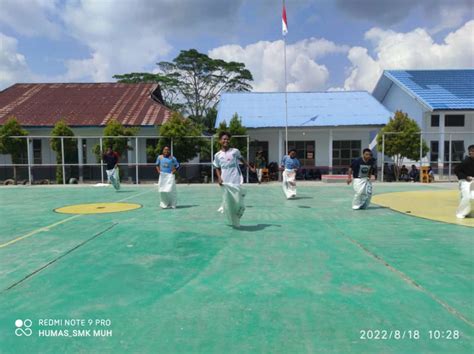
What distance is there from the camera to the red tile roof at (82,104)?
74.9 ft

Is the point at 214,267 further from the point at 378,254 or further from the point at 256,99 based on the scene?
the point at 256,99

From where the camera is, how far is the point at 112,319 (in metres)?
3.44

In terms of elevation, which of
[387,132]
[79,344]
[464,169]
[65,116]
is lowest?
[79,344]

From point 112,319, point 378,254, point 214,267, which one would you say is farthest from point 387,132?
point 112,319

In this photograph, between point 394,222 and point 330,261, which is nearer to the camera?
point 330,261

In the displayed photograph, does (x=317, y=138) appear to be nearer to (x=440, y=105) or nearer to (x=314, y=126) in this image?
(x=314, y=126)

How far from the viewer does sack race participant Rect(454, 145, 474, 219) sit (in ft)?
26.8

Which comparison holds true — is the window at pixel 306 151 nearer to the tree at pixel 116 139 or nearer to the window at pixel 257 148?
the window at pixel 257 148

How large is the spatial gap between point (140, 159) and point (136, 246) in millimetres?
16750

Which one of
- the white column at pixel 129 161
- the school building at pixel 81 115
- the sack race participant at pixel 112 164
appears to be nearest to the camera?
the sack race participant at pixel 112 164

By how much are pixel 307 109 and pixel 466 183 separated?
57.7 feet

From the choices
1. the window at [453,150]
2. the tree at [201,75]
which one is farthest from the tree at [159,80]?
the window at [453,150]

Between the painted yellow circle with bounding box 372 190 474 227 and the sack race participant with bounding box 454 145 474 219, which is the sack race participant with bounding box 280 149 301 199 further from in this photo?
the sack race participant with bounding box 454 145 474 219

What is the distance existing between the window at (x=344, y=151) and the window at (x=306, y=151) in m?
1.47
